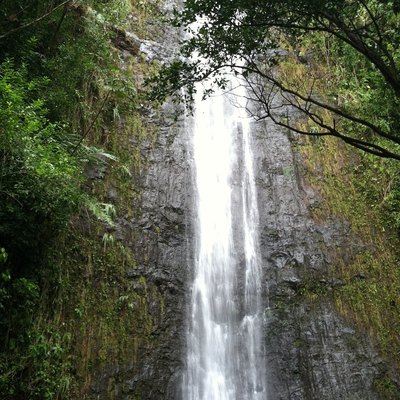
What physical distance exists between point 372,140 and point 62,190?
933 cm

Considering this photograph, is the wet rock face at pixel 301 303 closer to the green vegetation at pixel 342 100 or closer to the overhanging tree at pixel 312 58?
the green vegetation at pixel 342 100

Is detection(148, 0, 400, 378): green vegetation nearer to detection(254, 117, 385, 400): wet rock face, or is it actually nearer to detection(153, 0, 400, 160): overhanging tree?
detection(153, 0, 400, 160): overhanging tree

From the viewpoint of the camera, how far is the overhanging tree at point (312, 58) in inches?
225

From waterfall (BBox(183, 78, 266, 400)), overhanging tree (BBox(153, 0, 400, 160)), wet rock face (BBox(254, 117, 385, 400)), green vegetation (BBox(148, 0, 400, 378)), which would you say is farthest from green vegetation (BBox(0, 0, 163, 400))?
wet rock face (BBox(254, 117, 385, 400))

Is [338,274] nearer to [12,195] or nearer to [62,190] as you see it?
[62,190]

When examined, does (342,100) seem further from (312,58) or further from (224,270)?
(224,270)

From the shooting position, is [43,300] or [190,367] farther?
[190,367]

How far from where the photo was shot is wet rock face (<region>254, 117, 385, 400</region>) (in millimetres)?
8484

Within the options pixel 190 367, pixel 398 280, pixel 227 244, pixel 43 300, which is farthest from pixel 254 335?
pixel 43 300

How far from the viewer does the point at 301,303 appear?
9484 millimetres

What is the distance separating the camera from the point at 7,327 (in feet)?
19.7

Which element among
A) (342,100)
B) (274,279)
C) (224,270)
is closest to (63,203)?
(224,270)

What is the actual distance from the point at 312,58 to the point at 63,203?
11.4m

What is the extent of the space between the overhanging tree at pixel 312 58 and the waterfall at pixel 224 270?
1.53 metres
